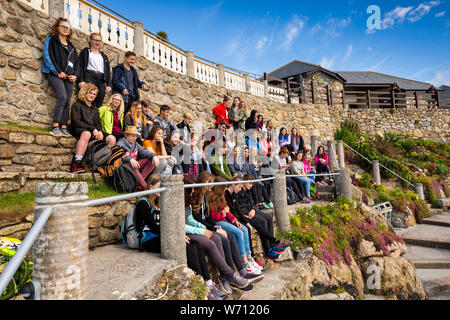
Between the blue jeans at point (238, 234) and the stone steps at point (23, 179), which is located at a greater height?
the stone steps at point (23, 179)

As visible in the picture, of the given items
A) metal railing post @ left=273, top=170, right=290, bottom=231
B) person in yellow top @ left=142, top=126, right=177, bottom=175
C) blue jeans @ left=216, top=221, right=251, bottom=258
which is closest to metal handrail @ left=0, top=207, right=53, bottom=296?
blue jeans @ left=216, top=221, right=251, bottom=258

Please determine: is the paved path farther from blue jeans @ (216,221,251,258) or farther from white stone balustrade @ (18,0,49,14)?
white stone balustrade @ (18,0,49,14)

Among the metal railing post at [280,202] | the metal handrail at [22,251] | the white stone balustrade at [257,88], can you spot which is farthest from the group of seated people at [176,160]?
the white stone balustrade at [257,88]

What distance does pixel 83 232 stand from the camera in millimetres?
1220

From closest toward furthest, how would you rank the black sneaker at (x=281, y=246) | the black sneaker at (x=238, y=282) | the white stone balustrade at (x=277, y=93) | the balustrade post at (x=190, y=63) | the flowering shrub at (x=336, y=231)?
the black sneaker at (x=238, y=282) → the black sneaker at (x=281, y=246) → the flowering shrub at (x=336, y=231) → the balustrade post at (x=190, y=63) → the white stone balustrade at (x=277, y=93)

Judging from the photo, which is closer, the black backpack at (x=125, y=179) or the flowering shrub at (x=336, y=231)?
the black backpack at (x=125, y=179)

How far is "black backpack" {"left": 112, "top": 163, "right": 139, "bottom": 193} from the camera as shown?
384 centimetres

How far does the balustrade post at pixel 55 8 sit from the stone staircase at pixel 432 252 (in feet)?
A: 30.3

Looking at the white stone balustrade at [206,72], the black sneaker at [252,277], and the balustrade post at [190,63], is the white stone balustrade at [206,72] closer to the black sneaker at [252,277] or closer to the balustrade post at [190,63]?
the balustrade post at [190,63]

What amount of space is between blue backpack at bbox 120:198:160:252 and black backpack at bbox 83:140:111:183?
1517mm

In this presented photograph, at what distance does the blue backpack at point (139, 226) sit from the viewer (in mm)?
2658

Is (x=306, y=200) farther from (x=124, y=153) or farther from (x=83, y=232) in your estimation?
(x=83, y=232)
